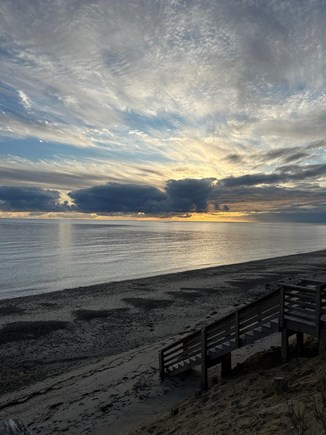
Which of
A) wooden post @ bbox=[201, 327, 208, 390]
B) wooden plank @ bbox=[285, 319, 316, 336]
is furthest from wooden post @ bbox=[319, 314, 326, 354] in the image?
wooden post @ bbox=[201, 327, 208, 390]

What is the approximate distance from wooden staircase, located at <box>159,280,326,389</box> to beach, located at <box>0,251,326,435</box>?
145 cm

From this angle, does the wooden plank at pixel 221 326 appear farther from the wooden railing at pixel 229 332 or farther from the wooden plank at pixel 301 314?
the wooden plank at pixel 301 314

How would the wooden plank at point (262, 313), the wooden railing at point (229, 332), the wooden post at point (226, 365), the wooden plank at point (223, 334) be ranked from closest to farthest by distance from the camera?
the wooden plank at point (262, 313), the wooden railing at point (229, 332), the wooden plank at point (223, 334), the wooden post at point (226, 365)

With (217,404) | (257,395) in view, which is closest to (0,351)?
(217,404)

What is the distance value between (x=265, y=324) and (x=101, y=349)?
11806mm

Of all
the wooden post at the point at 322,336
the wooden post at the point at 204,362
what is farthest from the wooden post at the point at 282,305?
the wooden post at the point at 204,362

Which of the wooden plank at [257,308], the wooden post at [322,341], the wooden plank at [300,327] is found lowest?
the wooden post at [322,341]

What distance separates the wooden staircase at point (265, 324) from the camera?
1003cm

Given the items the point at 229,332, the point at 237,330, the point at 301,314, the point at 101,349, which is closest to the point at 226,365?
the point at 229,332

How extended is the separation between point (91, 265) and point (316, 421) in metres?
Result: 56.7

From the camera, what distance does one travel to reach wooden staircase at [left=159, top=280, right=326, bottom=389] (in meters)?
10.0

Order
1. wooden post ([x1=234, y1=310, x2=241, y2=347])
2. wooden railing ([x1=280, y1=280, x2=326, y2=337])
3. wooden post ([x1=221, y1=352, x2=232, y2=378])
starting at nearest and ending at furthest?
wooden railing ([x1=280, y1=280, x2=326, y2=337]) → wooden post ([x1=234, y1=310, x2=241, y2=347]) → wooden post ([x1=221, y1=352, x2=232, y2=378])

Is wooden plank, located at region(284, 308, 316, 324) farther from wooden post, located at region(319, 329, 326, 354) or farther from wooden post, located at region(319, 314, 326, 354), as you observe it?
wooden post, located at region(319, 329, 326, 354)

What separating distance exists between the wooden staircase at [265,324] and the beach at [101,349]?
145cm
